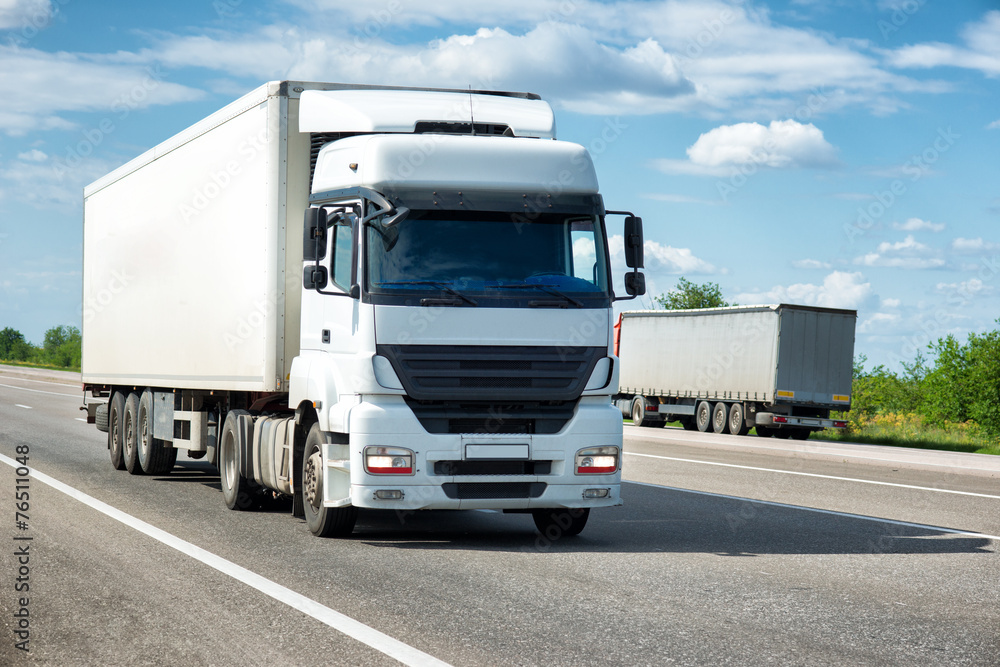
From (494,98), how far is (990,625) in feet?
20.0

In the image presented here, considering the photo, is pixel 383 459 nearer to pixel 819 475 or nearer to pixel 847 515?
pixel 847 515

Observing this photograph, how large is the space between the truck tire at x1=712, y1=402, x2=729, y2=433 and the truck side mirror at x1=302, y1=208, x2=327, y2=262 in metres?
28.1

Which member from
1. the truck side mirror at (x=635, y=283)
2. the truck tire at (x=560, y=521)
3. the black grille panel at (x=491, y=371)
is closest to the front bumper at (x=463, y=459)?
the black grille panel at (x=491, y=371)

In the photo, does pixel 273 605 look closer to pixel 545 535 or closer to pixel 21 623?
pixel 21 623

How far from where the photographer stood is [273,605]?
6.72m

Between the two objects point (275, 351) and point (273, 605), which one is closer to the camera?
point (273, 605)

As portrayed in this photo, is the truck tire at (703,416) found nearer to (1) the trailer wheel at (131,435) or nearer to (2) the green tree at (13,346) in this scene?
(1) the trailer wheel at (131,435)

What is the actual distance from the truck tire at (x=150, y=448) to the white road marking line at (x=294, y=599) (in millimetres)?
3554

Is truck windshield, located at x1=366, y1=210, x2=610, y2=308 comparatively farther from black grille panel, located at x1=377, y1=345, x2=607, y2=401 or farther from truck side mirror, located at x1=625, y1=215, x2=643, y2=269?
black grille panel, located at x1=377, y1=345, x2=607, y2=401

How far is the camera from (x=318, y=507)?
380 inches

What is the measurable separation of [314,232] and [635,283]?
8.72 ft

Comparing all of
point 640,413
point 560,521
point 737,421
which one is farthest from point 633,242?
point 640,413

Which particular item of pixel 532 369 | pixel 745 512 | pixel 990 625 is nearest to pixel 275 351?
pixel 532 369

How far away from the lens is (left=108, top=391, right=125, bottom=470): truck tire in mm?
15892
